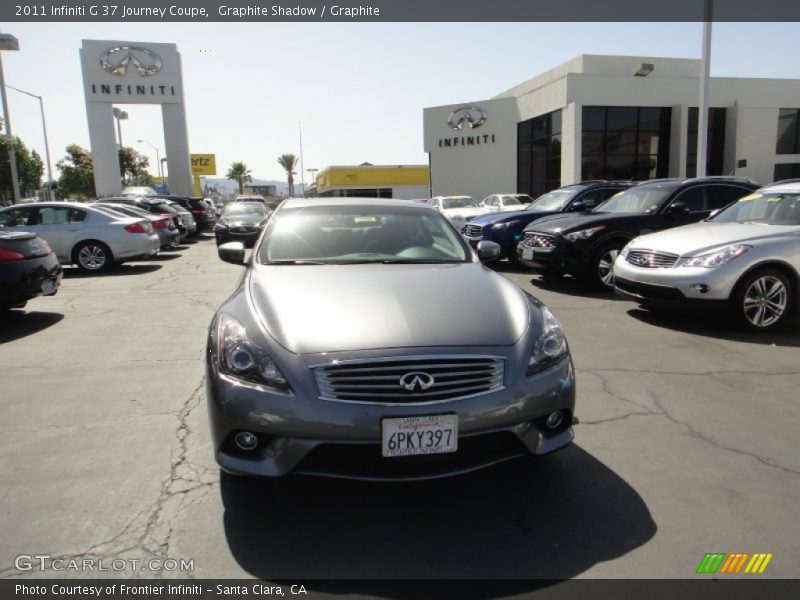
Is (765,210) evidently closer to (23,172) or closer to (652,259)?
(652,259)

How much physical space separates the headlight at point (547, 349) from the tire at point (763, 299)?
4.18m

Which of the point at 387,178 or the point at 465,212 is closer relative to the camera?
the point at 465,212

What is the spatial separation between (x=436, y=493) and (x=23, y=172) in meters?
71.3

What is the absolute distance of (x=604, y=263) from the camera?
891 cm

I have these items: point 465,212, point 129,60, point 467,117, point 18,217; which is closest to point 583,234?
point 465,212

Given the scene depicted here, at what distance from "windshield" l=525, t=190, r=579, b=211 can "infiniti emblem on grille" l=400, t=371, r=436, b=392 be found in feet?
32.2

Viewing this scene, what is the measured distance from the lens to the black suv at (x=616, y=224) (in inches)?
348

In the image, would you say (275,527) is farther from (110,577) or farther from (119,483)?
(119,483)

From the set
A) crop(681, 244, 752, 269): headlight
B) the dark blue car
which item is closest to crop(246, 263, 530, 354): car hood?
crop(681, 244, 752, 269): headlight

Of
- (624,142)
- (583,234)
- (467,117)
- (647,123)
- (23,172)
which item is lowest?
(583,234)

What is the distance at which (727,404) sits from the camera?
4.26m

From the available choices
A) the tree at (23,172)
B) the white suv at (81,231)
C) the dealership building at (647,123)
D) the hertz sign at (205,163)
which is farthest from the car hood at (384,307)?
the hertz sign at (205,163)

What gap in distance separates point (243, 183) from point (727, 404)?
121 meters

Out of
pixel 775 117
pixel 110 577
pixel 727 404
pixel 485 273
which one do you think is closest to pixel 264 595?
pixel 110 577
